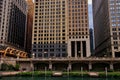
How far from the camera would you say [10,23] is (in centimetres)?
16300

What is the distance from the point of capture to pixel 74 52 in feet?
516

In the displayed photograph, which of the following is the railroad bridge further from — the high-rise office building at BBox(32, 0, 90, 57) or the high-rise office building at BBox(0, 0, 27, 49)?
the high-rise office building at BBox(0, 0, 27, 49)

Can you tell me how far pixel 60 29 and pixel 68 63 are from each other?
50575 millimetres

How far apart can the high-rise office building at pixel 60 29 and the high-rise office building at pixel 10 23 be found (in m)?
24.4

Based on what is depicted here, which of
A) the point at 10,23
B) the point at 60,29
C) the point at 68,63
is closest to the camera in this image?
the point at 68,63

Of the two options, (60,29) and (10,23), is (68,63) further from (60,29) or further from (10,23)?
(10,23)

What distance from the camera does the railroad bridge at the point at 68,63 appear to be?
102 meters

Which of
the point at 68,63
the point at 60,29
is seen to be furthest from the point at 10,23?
the point at 68,63

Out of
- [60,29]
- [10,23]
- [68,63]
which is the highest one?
[10,23]

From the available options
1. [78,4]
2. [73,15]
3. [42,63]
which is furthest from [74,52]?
[42,63]

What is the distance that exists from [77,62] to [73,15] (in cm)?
6266

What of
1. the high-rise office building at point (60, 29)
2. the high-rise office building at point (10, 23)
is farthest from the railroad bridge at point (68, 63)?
the high-rise office building at point (10, 23)

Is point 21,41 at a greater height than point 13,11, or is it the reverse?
point 13,11

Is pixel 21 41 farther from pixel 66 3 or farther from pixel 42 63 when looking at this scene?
pixel 42 63
